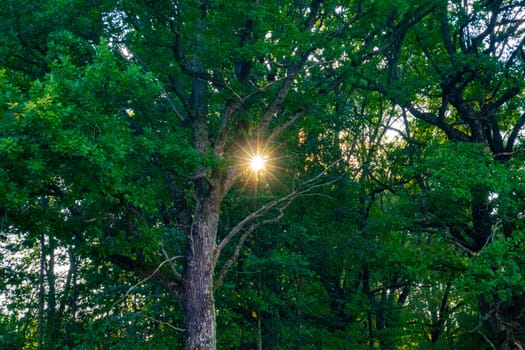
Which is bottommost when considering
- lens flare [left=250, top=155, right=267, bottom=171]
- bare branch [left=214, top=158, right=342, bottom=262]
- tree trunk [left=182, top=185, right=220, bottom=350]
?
tree trunk [left=182, top=185, right=220, bottom=350]

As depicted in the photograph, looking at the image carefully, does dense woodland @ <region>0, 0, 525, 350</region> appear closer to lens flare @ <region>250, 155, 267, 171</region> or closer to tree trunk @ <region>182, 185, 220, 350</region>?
tree trunk @ <region>182, 185, 220, 350</region>

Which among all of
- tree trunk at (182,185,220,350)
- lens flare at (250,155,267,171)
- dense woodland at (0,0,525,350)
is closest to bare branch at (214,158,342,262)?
dense woodland at (0,0,525,350)

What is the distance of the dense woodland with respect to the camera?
27.2ft

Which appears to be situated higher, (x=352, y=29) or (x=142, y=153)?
(x=352, y=29)

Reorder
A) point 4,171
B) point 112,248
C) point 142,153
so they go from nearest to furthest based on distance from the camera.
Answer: point 4,171 < point 142,153 < point 112,248

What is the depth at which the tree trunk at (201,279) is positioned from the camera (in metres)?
10.6

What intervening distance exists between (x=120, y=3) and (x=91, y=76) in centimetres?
348

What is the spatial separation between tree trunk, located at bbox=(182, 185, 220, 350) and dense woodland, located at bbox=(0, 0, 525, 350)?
0.14 ft

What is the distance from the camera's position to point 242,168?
488 inches

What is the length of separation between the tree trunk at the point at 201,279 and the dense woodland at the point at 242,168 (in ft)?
0.14

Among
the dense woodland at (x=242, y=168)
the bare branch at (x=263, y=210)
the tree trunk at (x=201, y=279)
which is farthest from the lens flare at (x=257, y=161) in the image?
the tree trunk at (x=201, y=279)

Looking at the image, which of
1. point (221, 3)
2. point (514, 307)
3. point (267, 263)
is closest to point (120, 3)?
point (221, 3)

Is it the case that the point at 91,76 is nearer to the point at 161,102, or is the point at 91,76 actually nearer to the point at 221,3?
the point at 221,3

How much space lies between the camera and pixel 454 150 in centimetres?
1243
